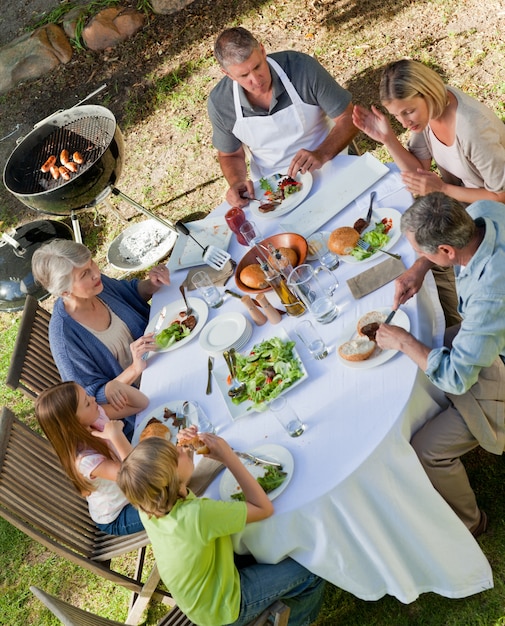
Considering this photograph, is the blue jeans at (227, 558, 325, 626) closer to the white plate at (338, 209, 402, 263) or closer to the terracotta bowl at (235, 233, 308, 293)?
the terracotta bowl at (235, 233, 308, 293)

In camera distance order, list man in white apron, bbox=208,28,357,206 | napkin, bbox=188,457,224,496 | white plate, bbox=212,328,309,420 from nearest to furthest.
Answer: napkin, bbox=188,457,224,496 < white plate, bbox=212,328,309,420 < man in white apron, bbox=208,28,357,206

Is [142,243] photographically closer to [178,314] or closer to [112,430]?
[178,314]

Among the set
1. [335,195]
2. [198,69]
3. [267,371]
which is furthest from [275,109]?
[198,69]

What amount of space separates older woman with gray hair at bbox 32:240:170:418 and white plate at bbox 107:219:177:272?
2111mm

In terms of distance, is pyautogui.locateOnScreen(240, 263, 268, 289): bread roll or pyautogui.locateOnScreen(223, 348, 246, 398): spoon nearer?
pyautogui.locateOnScreen(223, 348, 246, 398): spoon

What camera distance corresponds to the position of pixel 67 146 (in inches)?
226

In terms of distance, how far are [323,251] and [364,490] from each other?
132 centimetres

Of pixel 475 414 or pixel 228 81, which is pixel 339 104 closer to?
pixel 228 81

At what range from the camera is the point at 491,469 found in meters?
3.60

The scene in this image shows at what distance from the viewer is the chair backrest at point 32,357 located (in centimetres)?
397

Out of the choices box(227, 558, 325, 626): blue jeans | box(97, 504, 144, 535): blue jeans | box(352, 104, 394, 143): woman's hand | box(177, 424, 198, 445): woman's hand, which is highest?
box(352, 104, 394, 143): woman's hand

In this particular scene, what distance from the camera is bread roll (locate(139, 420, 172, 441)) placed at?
3.05 meters

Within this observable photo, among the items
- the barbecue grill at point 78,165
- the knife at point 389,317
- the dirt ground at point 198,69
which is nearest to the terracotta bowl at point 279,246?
the knife at point 389,317

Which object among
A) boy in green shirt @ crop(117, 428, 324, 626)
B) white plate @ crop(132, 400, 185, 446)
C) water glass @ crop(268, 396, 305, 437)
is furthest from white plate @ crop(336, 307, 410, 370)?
white plate @ crop(132, 400, 185, 446)
